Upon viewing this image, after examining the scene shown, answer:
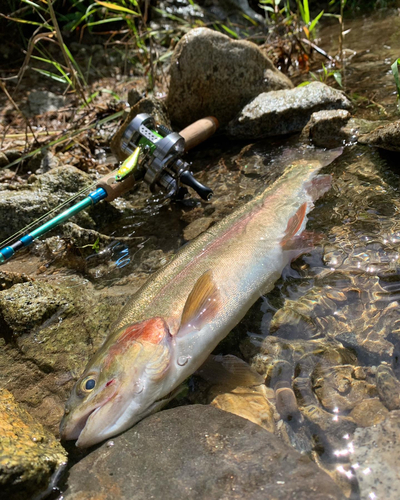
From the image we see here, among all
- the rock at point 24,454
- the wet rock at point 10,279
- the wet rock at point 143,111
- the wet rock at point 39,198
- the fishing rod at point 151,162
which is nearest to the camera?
the rock at point 24,454

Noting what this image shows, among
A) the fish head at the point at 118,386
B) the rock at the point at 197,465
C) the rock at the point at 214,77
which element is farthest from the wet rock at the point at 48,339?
the rock at the point at 214,77

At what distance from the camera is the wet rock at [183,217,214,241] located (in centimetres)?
432

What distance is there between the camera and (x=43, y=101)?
7484 mm

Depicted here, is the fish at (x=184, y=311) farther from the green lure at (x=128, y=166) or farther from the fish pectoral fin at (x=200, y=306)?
the green lure at (x=128, y=166)

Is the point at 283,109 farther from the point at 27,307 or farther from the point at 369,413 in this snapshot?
the point at 369,413

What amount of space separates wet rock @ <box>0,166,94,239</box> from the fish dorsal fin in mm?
2091

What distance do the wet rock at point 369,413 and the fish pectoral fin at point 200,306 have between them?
38.8 inches

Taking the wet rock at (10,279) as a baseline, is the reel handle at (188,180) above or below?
below

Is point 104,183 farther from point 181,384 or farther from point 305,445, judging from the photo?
point 305,445

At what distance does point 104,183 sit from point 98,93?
12.3 feet

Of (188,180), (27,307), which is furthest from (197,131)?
(27,307)

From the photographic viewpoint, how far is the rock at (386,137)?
4.23 metres

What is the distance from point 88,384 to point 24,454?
0.50 metres

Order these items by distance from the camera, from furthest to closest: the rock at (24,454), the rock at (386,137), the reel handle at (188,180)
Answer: the rock at (386,137), the reel handle at (188,180), the rock at (24,454)
